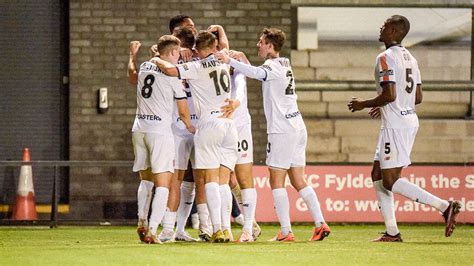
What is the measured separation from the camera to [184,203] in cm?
1291

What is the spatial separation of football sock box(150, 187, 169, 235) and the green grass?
278 mm

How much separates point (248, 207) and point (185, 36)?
1849 mm

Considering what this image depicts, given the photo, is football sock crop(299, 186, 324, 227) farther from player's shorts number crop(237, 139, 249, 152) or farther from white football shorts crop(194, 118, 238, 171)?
white football shorts crop(194, 118, 238, 171)

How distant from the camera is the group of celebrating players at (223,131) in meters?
11.9

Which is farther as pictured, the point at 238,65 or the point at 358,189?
the point at 358,189

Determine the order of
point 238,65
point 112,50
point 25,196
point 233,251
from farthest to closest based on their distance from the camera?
point 112,50, point 25,196, point 238,65, point 233,251

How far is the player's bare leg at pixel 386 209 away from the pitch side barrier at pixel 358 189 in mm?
4334

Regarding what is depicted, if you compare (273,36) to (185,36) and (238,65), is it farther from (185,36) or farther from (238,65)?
(185,36)

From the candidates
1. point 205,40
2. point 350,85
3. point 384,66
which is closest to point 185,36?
point 205,40

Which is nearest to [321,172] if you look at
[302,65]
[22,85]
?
[302,65]

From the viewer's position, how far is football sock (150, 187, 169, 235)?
11.9 m

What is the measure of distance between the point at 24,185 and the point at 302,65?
521 centimetres

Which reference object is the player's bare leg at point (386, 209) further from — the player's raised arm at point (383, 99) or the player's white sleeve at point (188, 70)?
the player's white sleeve at point (188, 70)

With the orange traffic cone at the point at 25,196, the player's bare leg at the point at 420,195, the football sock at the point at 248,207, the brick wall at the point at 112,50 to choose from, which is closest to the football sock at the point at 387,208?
the player's bare leg at the point at 420,195
